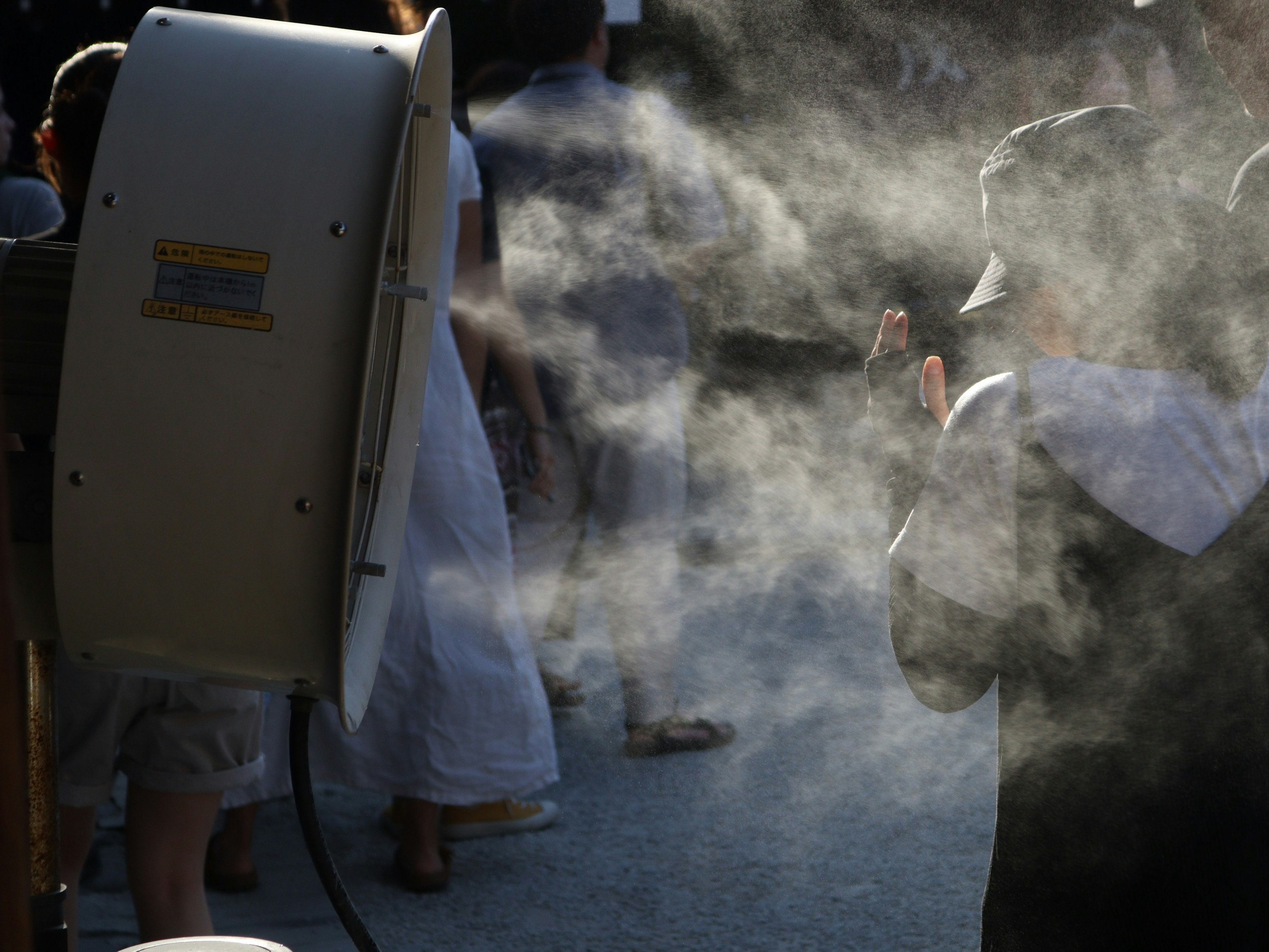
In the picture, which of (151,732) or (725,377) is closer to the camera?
(151,732)

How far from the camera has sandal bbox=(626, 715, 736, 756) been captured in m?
2.93

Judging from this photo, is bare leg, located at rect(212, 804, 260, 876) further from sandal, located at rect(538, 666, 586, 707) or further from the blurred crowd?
sandal, located at rect(538, 666, 586, 707)

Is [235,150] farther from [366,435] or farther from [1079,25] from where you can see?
[1079,25]

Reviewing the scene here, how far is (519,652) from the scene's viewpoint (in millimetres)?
2393

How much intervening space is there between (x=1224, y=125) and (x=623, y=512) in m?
1.53

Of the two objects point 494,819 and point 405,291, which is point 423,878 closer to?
point 494,819

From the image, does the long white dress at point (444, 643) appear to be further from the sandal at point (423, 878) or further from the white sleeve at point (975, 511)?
the white sleeve at point (975, 511)

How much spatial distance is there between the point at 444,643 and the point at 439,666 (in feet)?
0.14

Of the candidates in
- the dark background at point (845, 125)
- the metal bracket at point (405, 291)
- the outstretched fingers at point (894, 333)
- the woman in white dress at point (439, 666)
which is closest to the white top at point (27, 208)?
the dark background at point (845, 125)

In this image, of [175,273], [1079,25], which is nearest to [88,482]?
[175,273]

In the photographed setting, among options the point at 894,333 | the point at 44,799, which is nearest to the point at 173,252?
the point at 44,799

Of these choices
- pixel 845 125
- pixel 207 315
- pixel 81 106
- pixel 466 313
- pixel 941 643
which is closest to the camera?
pixel 207 315

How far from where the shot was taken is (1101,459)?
1.44 meters

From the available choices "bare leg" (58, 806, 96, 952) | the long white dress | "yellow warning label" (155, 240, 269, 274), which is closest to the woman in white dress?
the long white dress
